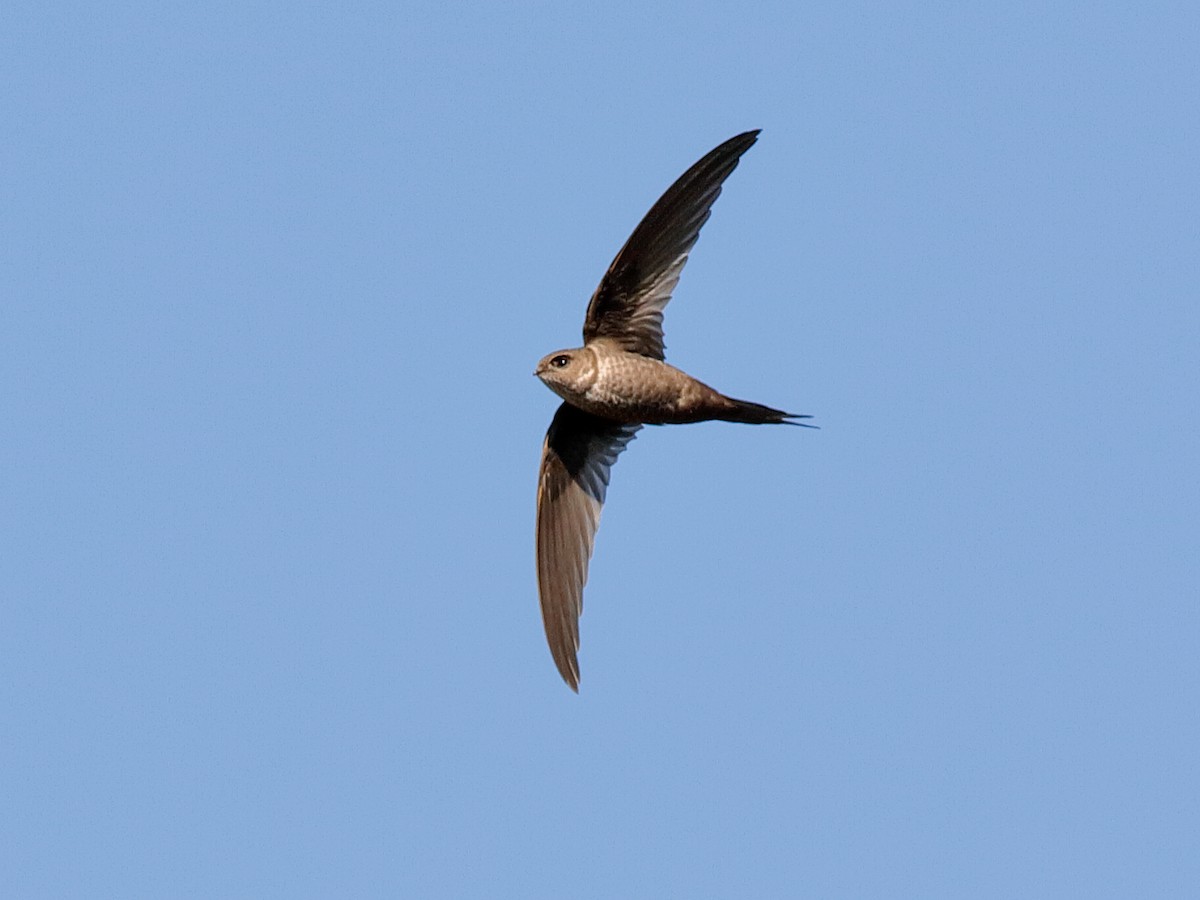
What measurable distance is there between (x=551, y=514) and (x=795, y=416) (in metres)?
1.41

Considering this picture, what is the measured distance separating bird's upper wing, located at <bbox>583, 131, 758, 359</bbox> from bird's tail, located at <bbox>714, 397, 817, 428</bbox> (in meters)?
0.42

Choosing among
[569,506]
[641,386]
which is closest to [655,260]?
[641,386]

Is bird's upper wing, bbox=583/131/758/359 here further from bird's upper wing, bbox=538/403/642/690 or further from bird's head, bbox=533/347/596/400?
bird's upper wing, bbox=538/403/642/690

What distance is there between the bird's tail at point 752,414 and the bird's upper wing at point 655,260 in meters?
0.42

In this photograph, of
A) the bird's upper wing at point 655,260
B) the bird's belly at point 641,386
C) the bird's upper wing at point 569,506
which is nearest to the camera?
the bird's upper wing at point 655,260

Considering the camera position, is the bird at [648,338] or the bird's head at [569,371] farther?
the bird's head at [569,371]

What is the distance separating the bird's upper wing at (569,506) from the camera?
1034cm

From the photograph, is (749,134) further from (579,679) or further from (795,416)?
(579,679)

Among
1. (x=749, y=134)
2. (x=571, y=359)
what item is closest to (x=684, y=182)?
(x=749, y=134)

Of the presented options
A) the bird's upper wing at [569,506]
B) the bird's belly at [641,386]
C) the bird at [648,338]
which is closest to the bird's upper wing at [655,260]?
the bird at [648,338]

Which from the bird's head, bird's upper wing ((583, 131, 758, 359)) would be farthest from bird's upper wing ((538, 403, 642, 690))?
bird's upper wing ((583, 131, 758, 359))

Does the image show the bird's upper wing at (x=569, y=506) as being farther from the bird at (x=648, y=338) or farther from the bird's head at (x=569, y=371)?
the bird's head at (x=569, y=371)

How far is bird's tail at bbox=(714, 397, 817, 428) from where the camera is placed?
31.9 feet

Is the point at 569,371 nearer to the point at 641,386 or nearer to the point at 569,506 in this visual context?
the point at 641,386
